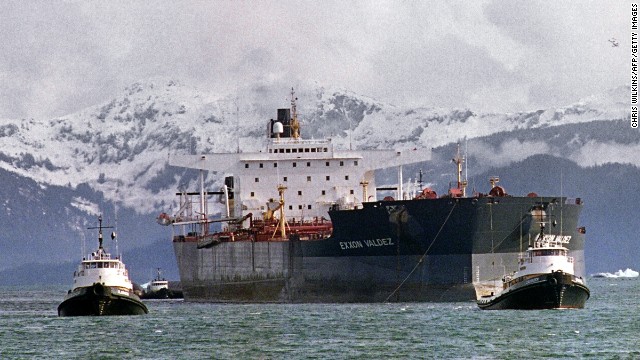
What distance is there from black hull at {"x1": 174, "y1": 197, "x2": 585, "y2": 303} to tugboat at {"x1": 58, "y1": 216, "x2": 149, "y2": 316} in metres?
15.7

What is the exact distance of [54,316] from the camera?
97.9 m

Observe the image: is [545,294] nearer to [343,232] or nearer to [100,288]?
[343,232]

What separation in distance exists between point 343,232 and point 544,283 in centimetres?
1822

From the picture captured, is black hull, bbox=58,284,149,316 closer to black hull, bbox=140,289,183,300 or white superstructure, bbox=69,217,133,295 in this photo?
white superstructure, bbox=69,217,133,295

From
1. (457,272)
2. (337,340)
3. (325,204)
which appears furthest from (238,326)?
(325,204)

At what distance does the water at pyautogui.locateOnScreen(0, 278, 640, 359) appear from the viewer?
7256 centimetres

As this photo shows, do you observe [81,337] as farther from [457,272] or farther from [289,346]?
[457,272]

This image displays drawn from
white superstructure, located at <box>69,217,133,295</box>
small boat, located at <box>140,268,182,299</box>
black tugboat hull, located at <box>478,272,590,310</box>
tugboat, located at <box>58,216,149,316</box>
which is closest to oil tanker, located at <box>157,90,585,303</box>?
black tugboat hull, located at <box>478,272,590,310</box>

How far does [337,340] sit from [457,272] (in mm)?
23439

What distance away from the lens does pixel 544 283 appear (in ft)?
291

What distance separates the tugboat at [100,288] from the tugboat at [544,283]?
16958mm

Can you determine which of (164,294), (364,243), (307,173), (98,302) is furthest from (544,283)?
(164,294)

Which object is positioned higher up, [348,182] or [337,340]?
[348,182]

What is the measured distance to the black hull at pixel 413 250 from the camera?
99.7 m
